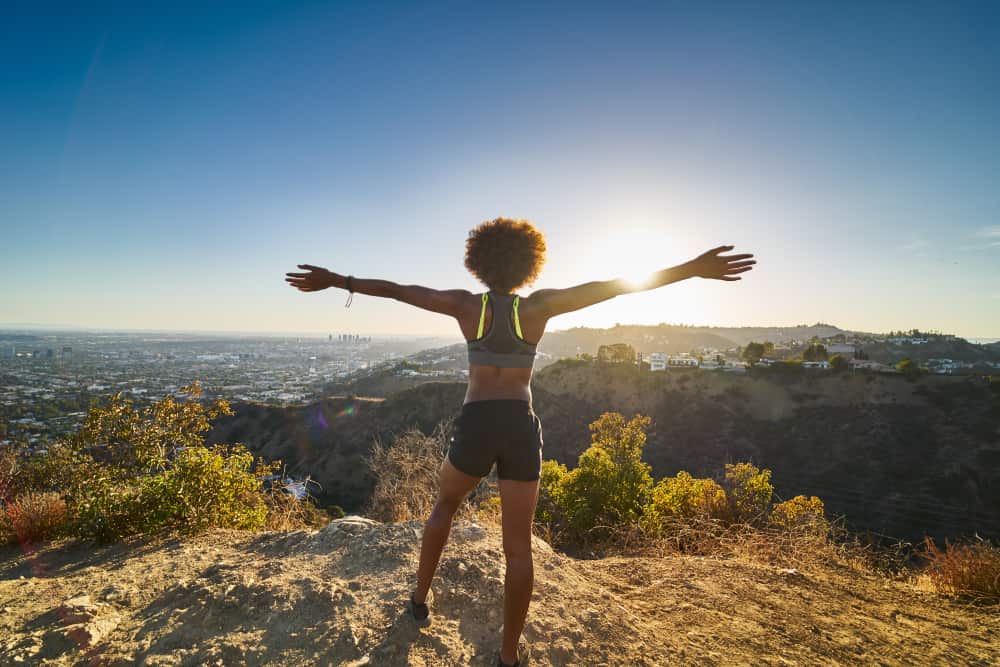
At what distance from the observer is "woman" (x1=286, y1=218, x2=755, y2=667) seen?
199 cm

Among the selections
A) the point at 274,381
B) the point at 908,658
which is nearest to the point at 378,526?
the point at 908,658

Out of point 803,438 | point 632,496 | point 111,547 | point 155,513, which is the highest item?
point 155,513

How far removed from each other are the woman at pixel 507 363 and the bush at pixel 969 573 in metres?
4.21

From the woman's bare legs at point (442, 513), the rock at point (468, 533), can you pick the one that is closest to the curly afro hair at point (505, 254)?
the woman's bare legs at point (442, 513)

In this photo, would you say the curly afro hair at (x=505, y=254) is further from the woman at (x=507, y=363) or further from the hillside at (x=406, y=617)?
the hillside at (x=406, y=617)

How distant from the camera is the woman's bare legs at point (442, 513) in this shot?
210 centimetres

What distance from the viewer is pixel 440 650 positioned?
2266 millimetres

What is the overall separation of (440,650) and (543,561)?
1.34 meters

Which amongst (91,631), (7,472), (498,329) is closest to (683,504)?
(498,329)

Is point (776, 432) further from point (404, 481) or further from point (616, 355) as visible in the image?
point (404, 481)

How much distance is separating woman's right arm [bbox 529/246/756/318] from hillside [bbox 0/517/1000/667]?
1904 millimetres

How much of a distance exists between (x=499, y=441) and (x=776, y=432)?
155ft

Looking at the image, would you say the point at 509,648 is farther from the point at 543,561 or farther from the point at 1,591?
the point at 1,591

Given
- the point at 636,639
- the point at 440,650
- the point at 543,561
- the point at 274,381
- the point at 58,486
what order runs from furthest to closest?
1. the point at 274,381
2. the point at 58,486
3. the point at 543,561
4. the point at 636,639
5. the point at 440,650
